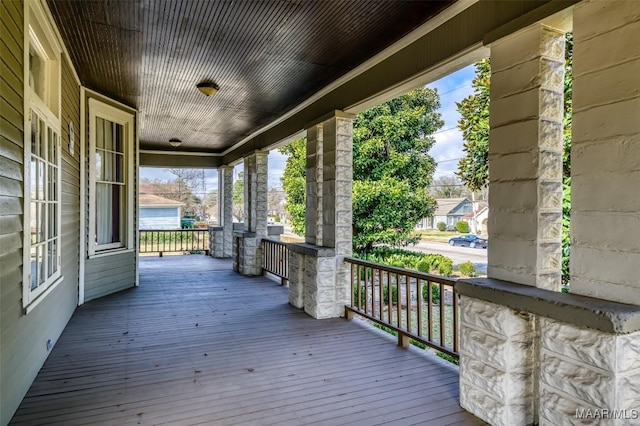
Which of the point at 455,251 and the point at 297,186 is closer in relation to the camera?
the point at 297,186

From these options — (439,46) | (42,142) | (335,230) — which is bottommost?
(335,230)

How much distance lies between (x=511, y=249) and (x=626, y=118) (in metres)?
0.95

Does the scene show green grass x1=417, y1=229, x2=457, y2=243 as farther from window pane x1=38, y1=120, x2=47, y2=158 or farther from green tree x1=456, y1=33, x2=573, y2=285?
window pane x1=38, y1=120, x2=47, y2=158

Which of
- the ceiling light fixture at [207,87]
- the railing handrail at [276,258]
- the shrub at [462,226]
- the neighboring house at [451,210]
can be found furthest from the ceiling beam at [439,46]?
the shrub at [462,226]

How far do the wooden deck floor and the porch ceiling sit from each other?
287 cm

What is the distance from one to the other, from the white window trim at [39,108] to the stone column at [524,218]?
308 centimetres

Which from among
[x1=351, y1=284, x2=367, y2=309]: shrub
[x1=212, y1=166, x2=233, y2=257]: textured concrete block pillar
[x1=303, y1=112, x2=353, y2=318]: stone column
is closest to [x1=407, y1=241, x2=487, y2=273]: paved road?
[x1=212, y1=166, x2=233, y2=257]: textured concrete block pillar

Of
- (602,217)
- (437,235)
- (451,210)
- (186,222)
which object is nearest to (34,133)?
(602,217)

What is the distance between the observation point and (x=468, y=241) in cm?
1139

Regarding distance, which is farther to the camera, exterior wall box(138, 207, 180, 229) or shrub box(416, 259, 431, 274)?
exterior wall box(138, 207, 180, 229)

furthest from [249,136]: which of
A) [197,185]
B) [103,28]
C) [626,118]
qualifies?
[197,185]

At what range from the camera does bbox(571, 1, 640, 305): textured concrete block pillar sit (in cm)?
184

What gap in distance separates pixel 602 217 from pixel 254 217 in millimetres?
6437

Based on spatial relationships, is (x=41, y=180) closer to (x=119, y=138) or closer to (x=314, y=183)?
(x=314, y=183)
